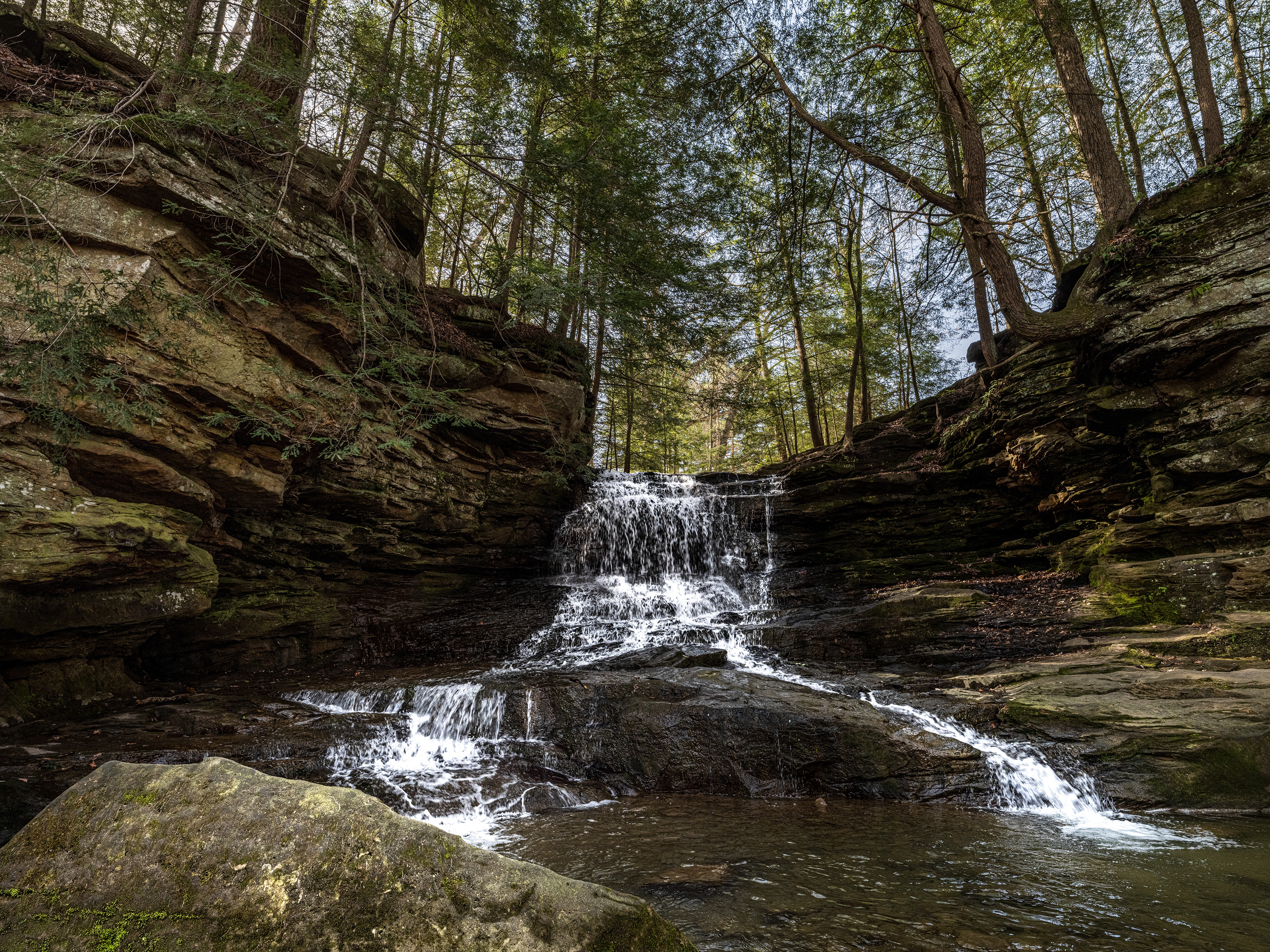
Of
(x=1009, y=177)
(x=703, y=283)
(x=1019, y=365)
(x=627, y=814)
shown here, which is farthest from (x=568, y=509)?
(x=1009, y=177)


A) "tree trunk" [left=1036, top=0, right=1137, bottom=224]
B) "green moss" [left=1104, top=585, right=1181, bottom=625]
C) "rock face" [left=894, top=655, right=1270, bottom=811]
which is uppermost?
"tree trunk" [left=1036, top=0, right=1137, bottom=224]

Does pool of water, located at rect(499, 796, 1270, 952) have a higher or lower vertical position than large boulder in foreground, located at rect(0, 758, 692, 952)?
lower

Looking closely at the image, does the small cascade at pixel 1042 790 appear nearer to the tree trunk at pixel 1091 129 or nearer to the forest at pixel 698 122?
the forest at pixel 698 122

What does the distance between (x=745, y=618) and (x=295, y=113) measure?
10639 millimetres

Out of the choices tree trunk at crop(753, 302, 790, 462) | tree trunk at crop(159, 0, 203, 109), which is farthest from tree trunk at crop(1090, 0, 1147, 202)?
tree trunk at crop(159, 0, 203, 109)

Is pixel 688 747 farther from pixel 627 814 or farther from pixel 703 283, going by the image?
pixel 703 283

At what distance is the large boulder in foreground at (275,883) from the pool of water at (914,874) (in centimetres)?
148

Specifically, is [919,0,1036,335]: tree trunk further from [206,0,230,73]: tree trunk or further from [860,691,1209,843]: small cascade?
[206,0,230,73]: tree trunk

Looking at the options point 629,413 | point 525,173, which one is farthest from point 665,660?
point 629,413

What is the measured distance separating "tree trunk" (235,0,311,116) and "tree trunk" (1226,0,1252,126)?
17250mm

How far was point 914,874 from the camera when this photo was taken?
3.69m

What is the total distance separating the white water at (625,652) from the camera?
17.8 ft

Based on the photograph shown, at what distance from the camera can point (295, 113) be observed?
7.49 metres

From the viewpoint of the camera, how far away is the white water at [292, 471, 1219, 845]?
5.44m
